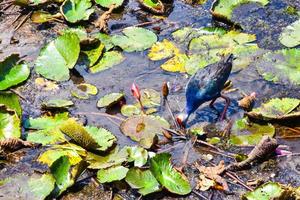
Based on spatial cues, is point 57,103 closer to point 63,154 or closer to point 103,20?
point 63,154

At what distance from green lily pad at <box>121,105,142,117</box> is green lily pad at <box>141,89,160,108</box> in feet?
0.30

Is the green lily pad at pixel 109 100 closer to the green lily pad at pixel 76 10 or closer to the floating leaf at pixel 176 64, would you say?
the floating leaf at pixel 176 64

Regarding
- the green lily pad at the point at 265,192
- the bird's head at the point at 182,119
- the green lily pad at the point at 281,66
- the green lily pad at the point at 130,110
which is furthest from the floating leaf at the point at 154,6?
the green lily pad at the point at 265,192

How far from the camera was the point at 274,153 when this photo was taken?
3980mm

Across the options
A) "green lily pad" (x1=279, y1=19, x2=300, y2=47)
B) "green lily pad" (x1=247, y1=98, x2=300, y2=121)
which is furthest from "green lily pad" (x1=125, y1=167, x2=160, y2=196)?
"green lily pad" (x1=279, y1=19, x2=300, y2=47)

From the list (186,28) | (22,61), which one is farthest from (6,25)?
(186,28)

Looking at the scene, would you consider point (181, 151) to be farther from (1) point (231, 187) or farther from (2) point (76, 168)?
(2) point (76, 168)

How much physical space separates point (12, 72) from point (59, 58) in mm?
430

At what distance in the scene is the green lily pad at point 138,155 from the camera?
389 cm

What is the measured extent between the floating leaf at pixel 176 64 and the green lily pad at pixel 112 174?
1.41 m

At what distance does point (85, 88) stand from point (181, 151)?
1.18m

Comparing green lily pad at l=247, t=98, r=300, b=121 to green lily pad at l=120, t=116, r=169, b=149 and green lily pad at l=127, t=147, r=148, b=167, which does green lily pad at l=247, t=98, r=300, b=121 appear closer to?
green lily pad at l=120, t=116, r=169, b=149

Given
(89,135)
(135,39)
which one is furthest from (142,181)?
(135,39)

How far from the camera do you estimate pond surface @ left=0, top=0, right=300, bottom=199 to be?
3910 mm
